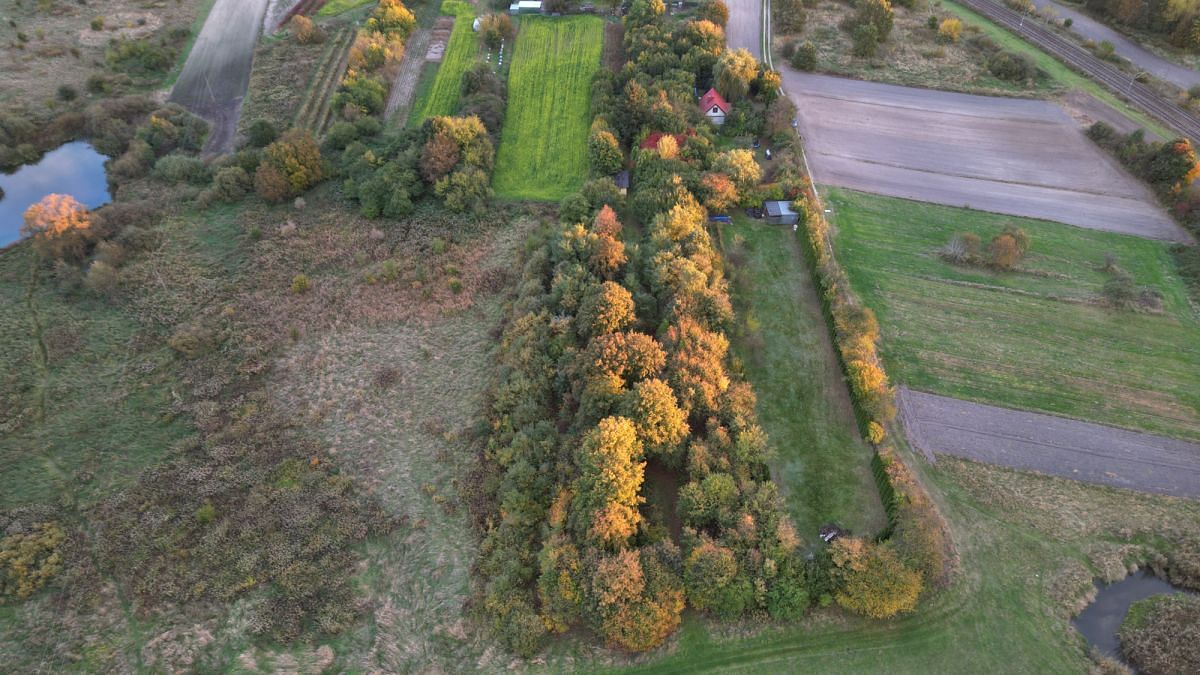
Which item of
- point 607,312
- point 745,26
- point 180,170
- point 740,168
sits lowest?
point 180,170

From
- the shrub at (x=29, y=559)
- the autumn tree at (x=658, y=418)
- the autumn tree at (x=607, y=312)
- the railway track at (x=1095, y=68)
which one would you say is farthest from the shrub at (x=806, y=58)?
A: the shrub at (x=29, y=559)

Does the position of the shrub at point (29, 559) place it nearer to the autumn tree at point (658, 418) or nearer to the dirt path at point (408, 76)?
the autumn tree at point (658, 418)

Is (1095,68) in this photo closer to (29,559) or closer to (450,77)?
(450,77)

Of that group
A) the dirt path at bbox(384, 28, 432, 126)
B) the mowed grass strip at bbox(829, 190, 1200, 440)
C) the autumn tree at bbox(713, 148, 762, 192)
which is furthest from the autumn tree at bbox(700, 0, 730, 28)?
the mowed grass strip at bbox(829, 190, 1200, 440)

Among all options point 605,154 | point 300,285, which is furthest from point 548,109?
point 300,285

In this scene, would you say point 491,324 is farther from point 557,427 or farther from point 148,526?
point 148,526

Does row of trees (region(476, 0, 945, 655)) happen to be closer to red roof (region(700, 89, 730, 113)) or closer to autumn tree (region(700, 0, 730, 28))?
red roof (region(700, 89, 730, 113))
